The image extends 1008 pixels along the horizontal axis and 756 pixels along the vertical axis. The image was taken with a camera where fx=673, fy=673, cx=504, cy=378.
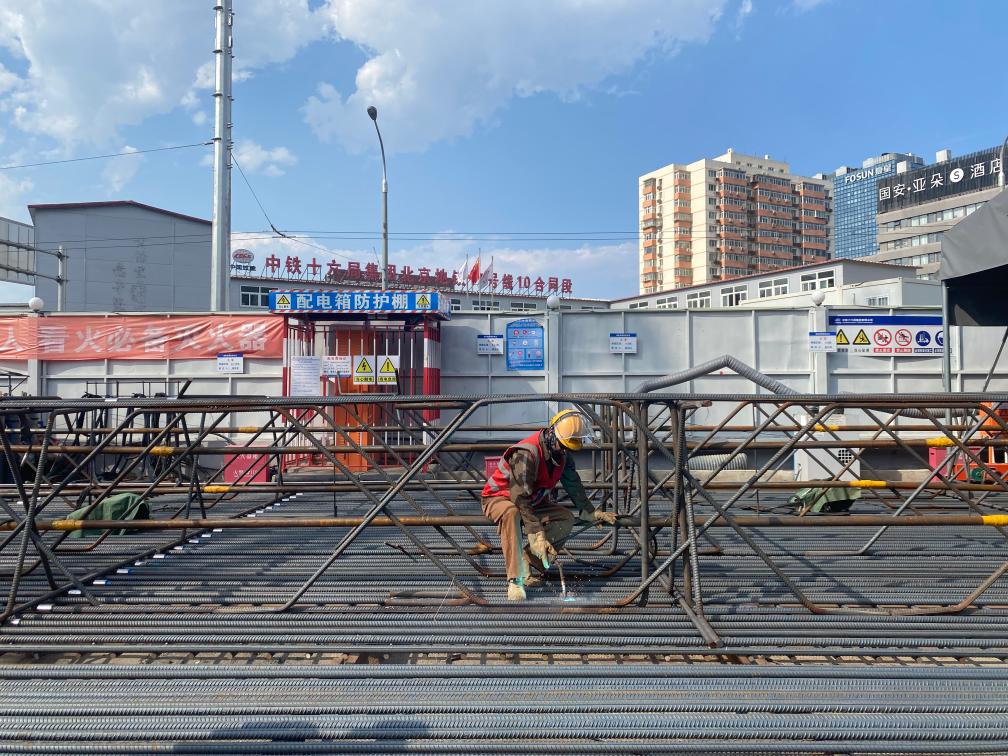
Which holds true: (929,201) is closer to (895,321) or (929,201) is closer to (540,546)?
(895,321)

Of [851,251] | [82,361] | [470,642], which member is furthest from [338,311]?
[851,251]

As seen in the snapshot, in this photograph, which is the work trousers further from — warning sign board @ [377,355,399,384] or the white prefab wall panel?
the white prefab wall panel

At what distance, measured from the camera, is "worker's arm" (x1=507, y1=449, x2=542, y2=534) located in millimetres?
4469

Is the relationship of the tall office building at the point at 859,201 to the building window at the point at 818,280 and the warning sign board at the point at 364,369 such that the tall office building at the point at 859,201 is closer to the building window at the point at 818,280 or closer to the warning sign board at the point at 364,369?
the building window at the point at 818,280

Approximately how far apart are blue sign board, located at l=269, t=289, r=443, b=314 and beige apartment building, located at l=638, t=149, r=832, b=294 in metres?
95.1

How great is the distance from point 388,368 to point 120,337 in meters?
5.53

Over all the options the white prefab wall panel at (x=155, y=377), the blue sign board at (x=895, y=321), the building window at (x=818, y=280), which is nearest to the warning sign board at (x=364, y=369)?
the white prefab wall panel at (x=155, y=377)

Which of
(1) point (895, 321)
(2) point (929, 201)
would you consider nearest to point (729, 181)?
(2) point (929, 201)

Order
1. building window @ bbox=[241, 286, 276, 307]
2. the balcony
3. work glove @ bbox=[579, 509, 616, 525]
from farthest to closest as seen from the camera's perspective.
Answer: the balcony
building window @ bbox=[241, 286, 276, 307]
work glove @ bbox=[579, 509, 616, 525]

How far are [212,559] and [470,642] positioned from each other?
2908 millimetres

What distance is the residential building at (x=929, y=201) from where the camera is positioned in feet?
263

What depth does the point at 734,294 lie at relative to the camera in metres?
43.1

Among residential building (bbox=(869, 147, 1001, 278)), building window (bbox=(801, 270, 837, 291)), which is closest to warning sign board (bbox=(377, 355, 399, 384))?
building window (bbox=(801, 270, 837, 291))

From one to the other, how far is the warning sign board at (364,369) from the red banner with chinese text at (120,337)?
2.23 metres
